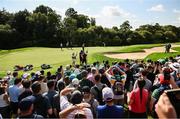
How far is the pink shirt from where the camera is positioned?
8.93m

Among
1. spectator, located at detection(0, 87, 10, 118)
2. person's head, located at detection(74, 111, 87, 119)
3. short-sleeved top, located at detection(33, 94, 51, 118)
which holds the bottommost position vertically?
spectator, located at detection(0, 87, 10, 118)

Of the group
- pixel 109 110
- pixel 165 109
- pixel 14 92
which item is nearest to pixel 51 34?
pixel 14 92

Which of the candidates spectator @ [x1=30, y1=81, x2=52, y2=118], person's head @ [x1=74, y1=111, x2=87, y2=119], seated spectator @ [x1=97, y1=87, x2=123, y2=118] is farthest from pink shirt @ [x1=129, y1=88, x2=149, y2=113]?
person's head @ [x1=74, y1=111, x2=87, y2=119]

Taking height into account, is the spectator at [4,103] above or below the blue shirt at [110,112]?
below

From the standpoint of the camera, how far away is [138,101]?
901 centimetres

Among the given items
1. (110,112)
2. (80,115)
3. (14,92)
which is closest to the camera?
(80,115)

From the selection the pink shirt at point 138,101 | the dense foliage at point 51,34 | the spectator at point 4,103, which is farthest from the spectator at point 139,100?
the dense foliage at point 51,34

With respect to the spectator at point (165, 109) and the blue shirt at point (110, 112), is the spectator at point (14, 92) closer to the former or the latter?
the blue shirt at point (110, 112)

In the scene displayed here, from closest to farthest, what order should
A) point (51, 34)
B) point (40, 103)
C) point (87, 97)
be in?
1. point (40, 103)
2. point (87, 97)
3. point (51, 34)

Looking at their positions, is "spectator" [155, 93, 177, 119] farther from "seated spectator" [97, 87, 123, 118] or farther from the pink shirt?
the pink shirt

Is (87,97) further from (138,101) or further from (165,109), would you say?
(165,109)

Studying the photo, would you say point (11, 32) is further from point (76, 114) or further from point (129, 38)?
point (76, 114)

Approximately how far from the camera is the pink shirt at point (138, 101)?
8927 millimetres

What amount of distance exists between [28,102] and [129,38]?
83798mm
